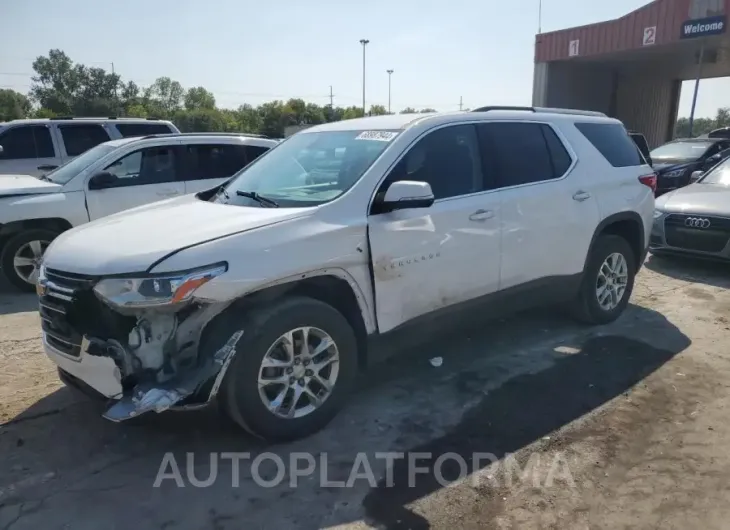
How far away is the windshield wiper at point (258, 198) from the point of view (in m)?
3.70

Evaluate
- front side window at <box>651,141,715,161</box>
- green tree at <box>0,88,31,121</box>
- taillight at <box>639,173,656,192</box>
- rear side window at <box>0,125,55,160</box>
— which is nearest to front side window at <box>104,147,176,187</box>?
rear side window at <box>0,125,55,160</box>

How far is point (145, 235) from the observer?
10.7 feet

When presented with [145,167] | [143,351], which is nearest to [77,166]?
[145,167]

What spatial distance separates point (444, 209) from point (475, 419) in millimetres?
1368

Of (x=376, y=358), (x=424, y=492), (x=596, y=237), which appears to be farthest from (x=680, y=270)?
(x=424, y=492)

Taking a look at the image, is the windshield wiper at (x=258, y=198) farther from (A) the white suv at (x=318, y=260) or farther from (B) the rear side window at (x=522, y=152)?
(B) the rear side window at (x=522, y=152)

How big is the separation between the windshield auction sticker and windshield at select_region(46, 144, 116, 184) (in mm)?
4421

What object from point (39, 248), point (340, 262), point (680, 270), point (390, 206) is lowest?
point (680, 270)

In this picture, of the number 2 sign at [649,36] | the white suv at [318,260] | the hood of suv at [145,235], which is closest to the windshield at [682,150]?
the number 2 sign at [649,36]

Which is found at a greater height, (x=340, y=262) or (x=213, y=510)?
(x=340, y=262)

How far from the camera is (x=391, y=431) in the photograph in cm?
354

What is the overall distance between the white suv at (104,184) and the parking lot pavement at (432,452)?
→ 6.82 ft

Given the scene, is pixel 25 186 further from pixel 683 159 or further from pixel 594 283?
pixel 683 159

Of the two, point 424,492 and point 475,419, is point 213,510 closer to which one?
point 424,492
